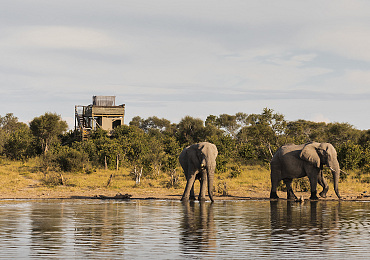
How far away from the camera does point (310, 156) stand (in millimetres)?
30672

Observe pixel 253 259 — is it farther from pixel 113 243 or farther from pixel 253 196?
pixel 253 196

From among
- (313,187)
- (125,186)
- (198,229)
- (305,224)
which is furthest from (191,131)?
(198,229)

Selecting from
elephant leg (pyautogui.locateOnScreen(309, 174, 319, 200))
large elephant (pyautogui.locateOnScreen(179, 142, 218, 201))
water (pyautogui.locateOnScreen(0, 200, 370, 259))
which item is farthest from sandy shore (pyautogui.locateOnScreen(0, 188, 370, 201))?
water (pyautogui.locateOnScreen(0, 200, 370, 259))

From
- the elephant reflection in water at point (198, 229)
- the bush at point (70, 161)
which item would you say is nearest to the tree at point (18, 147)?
the bush at point (70, 161)

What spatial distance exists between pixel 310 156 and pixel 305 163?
50 cm

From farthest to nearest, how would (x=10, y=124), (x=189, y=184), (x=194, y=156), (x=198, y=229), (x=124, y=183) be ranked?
(x=10, y=124)
(x=124, y=183)
(x=194, y=156)
(x=189, y=184)
(x=198, y=229)

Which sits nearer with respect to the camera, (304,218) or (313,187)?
(304,218)

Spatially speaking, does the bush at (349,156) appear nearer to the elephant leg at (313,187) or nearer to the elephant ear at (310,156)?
the elephant ear at (310,156)

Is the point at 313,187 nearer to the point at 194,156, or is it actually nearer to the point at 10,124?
the point at 194,156

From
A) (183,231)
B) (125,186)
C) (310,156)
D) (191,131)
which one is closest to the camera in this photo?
(183,231)

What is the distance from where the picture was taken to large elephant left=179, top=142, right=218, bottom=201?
29.0 m

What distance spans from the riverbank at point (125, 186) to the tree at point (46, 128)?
15204 millimetres

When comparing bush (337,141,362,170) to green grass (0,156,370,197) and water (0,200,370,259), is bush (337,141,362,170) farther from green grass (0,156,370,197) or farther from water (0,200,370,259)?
water (0,200,370,259)

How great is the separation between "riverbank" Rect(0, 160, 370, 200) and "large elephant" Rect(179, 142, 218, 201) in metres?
1.87
